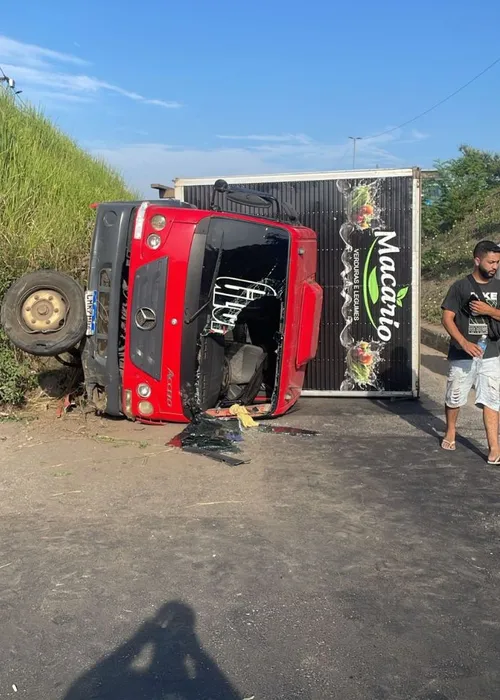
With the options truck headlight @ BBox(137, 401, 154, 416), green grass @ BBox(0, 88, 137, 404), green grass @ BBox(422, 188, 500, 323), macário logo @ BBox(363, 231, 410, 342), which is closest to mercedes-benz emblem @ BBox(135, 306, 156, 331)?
truck headlight @ BBox(137, 401, 154, 416)

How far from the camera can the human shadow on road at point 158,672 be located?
2529mm

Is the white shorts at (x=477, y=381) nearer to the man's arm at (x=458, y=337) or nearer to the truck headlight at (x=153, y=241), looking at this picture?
the man's arm at (x=458, y=337)

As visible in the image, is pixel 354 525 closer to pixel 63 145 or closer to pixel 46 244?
pixel 46 244

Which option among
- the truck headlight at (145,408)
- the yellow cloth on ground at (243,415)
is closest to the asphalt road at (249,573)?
the truck headlight at (145,408)

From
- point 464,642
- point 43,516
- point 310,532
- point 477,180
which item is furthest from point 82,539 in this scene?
point 477,180

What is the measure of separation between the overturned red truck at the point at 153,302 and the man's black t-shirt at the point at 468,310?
154 centimetres

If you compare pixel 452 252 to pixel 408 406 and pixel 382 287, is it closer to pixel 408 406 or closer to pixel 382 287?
pixel 382 287

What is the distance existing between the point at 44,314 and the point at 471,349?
12.6 ft

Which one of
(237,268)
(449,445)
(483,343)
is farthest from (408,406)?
(237,268)

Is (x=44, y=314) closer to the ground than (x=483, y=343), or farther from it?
farther from it

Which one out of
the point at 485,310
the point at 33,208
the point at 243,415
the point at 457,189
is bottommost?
the point at 243,415

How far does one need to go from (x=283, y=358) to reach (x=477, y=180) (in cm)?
2157

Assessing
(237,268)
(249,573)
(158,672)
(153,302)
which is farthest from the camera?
(237,268)

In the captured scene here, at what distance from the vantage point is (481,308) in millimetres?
5504
